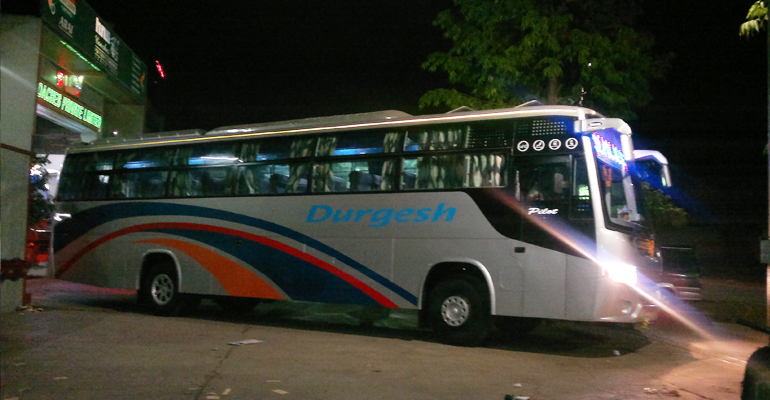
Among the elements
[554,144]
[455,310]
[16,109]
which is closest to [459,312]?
[455,310]

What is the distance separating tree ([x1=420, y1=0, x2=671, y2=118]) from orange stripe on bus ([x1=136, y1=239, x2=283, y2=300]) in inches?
305

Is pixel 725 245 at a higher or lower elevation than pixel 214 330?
higher

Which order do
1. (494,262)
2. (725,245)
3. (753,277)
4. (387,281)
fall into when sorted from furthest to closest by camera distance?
(725,245) → (753,277) → (387,281) → (494,262)

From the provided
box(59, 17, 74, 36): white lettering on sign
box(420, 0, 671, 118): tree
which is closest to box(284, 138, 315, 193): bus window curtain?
box(59, 17, 74, 36): white lettering on sign

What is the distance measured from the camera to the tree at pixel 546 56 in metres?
15.6

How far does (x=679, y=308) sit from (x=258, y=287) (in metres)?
8.99

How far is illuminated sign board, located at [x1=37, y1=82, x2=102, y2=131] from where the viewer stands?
1532 centimetres

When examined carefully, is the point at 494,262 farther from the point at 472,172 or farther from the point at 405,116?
the point at 405,116

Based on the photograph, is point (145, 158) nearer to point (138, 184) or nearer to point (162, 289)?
point (138, 184)

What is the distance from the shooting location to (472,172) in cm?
924

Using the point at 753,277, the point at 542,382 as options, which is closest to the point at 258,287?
the point at 542,382

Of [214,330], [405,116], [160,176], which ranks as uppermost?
[405,116]

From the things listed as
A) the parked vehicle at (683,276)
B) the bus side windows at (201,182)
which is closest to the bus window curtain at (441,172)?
the bus side windows at (201,182)

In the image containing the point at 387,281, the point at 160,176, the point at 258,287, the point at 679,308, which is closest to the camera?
the point at 387,281
